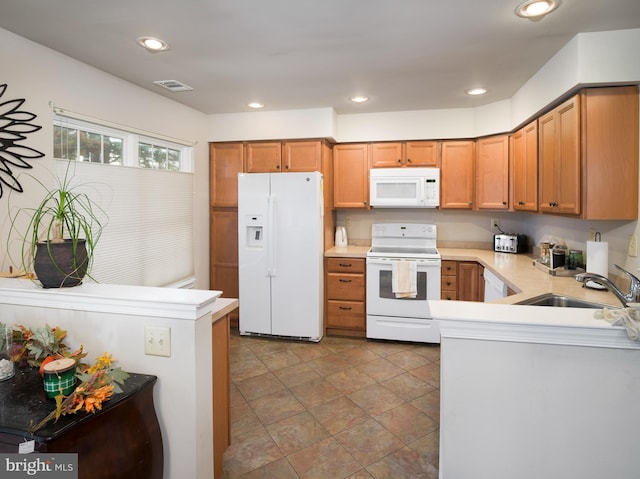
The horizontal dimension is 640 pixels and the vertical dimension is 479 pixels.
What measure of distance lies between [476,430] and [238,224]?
3.18 m

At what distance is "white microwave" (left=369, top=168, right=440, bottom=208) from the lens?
159 inches

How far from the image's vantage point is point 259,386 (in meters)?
2.98

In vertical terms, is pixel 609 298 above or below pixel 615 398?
above

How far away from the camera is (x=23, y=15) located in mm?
2029

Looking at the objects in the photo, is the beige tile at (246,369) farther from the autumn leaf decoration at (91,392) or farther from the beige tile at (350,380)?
the autumn leaf decoration at (91,392)

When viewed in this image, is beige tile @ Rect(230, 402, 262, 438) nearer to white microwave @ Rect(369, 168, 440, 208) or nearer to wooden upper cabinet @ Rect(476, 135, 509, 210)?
white microwave @ Rect(369, 168, 440, 208)

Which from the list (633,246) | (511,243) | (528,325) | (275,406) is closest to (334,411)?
(275,406)

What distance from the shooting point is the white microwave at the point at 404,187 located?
4.05m

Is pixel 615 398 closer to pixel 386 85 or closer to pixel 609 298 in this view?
pixel 609 298

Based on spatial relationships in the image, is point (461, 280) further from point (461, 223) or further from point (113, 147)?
point (113, 147)

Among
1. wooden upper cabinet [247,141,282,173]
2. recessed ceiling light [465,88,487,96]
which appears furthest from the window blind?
recessed ceiling light [465,88,487,96]

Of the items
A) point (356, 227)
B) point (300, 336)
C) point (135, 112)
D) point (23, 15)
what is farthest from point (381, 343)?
point (23, 15)

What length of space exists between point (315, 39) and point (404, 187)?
2109mm

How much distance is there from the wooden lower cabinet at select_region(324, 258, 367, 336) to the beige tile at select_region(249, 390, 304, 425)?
133 cm
